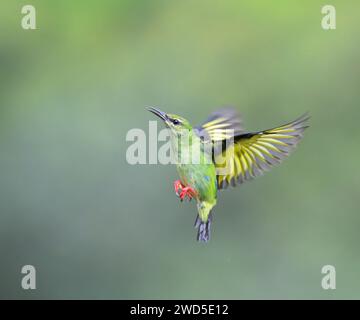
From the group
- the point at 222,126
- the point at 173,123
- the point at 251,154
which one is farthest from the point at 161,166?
the point at 173,123

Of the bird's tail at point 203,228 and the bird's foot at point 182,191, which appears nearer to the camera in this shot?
the bird's foot at point 182,191

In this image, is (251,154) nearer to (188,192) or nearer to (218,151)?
(218,151)

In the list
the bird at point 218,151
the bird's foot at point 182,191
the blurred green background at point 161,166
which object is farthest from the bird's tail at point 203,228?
the blurred green background at point 161,166

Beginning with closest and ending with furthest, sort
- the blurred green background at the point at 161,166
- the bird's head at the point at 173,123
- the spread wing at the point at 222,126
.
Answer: the bird's head at the point at 173,123 → the spread wing at the point at 222,126 → the blurred green background at the point at 161,166

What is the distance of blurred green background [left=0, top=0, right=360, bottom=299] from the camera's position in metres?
5.48

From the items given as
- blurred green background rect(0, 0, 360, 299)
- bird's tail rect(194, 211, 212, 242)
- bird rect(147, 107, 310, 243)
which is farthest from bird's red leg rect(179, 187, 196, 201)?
blurred green background rect(0, 0, 360, 299)

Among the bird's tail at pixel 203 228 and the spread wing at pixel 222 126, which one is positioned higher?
the spread wing at pixel 222 126

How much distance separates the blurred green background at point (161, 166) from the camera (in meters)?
5.48

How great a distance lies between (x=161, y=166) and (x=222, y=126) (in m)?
2.61

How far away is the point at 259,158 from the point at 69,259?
2799 mm

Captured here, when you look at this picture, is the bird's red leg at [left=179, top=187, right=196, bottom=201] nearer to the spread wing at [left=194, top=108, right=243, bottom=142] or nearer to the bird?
the bird

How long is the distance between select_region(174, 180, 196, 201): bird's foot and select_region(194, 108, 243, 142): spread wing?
23 centimetres

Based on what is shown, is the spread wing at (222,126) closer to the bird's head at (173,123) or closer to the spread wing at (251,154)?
the spread wing at (251,154)

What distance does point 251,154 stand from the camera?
3156 mm
